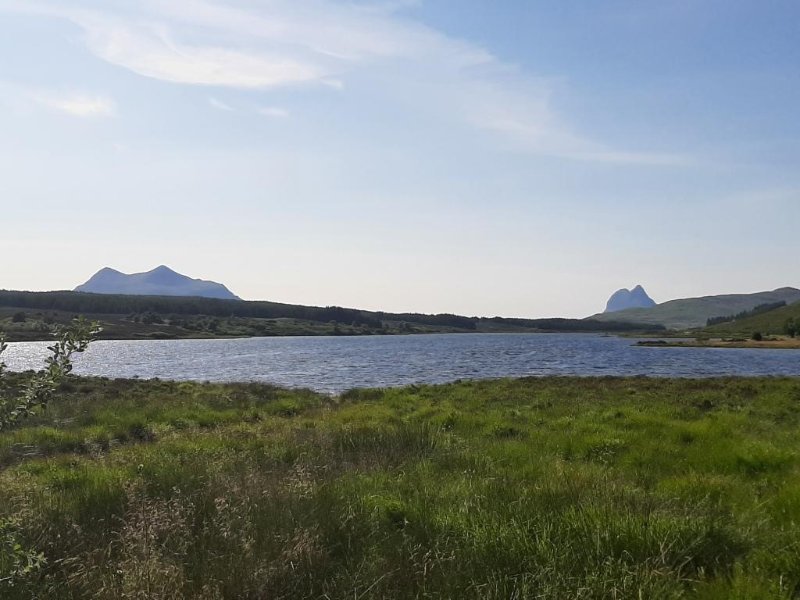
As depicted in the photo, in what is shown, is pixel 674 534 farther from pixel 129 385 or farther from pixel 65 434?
pixel 129 385

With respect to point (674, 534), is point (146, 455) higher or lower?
lower

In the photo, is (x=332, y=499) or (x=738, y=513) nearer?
(x=738, y=513)

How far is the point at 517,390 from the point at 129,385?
81.3 feet

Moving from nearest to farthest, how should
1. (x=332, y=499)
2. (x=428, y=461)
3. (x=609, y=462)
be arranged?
(x=332, y=499)
(x=428, y=461)
(x=609, y=462)

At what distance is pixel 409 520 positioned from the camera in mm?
6344

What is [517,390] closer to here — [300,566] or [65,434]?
[65,434]

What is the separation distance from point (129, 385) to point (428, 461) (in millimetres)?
32816

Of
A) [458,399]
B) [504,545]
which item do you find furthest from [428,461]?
[458,399]

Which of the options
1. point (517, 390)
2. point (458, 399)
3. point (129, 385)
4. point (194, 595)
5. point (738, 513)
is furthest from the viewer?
point (129, 385)

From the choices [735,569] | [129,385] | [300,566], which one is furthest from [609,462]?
[129,385]

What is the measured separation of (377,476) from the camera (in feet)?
26.9

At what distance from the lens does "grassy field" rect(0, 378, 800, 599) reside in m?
4.61

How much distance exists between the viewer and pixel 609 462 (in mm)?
10234

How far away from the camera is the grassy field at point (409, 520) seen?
461cm
